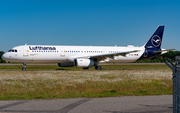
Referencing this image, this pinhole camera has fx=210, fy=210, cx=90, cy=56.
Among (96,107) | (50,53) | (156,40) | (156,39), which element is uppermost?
(156,39)

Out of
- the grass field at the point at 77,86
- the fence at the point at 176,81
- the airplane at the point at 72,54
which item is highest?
the airplane at the point at 72,54

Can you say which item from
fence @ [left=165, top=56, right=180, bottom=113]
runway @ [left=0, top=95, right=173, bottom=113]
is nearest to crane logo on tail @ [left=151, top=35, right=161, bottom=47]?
runway @ [left=0, top=95, right=173, bottom=113]

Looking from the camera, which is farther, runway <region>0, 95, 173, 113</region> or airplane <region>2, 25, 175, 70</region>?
airplane <region>2, 25, 175, 70</region>

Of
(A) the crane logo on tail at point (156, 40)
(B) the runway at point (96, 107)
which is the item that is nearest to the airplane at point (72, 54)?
(A) the crane logo on tail at point (156, 40)

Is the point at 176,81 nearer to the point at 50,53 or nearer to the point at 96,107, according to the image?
the point at 96,107

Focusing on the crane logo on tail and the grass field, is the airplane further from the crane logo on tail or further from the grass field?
the grass field

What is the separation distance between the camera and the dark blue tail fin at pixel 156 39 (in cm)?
3547

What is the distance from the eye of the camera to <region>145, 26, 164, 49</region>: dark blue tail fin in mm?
35469

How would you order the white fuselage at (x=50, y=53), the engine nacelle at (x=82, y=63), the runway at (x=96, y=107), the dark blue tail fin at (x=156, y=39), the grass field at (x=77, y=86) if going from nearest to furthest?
the runway at (x=96, y=107) < the grass field at (x=77, y=86) < the engine nacelle at (x=82, y=63) < the white fuselage at (x=50, y=53) < the dark blue tail fin at (x=156, y=39)

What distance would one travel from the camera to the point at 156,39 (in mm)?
35719

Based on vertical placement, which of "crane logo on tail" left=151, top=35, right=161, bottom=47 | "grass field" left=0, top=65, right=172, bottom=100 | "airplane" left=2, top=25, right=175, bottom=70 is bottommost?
"grass field" left=0, top=65, right=172, bottom=100

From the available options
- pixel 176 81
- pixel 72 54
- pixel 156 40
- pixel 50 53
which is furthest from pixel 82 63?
pixel 176 81

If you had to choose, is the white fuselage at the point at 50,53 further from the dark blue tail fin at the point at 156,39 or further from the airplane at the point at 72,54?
the dark blue tail fin at the point at 156,39

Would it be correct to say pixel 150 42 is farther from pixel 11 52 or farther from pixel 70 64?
pixel 11 52
